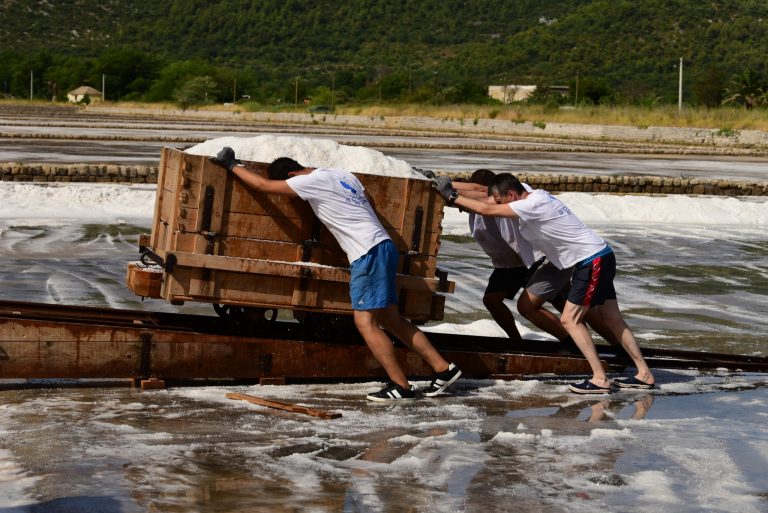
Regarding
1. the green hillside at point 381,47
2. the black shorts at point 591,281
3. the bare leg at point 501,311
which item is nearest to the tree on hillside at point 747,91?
the green hillside at point 381,47

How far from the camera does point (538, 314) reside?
26.7 ft

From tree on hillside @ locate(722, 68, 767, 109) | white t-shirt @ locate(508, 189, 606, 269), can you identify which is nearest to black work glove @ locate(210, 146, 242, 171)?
white t-shirt @ locate(508, 189, 606, 269)

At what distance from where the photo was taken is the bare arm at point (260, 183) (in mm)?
6812

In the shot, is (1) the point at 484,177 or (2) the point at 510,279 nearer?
(1) the point at 484,177

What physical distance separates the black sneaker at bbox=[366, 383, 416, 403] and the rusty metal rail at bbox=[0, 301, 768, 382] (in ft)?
1.44

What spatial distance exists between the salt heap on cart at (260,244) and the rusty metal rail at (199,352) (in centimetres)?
31

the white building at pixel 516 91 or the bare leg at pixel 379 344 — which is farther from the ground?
the white building at pixel 516 91

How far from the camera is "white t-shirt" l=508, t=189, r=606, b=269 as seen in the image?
7371mm

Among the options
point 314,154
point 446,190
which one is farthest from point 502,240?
point 314,154

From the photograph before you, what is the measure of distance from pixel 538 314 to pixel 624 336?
1.96 feet

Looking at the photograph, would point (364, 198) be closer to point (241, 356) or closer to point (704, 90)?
point (241, 356)

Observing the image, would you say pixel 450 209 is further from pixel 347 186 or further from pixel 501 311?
pixel 347 186

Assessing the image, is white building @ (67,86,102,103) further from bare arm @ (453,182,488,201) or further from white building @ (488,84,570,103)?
bare arm @ (453,182,488,201)

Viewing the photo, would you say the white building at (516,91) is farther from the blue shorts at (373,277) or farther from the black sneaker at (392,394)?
the blue shorts at (373,277)
